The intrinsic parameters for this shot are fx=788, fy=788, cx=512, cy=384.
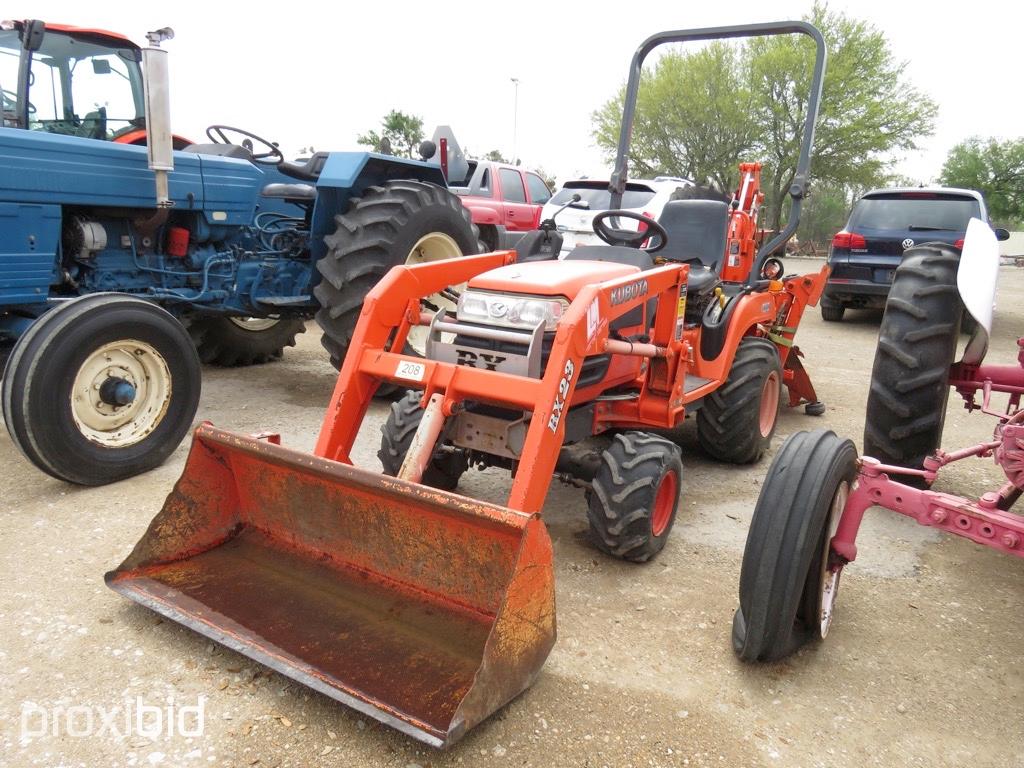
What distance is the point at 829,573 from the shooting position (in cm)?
264

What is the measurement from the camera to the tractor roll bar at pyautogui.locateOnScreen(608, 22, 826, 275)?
4.17m

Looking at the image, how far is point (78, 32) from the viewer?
5266 millimetres

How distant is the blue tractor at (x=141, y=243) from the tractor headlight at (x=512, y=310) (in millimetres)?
1812

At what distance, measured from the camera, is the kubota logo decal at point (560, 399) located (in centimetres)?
280

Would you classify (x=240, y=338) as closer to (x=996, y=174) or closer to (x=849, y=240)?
(x=849, y=240)

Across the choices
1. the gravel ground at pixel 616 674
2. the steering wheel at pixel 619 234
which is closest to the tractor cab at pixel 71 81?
the gravel ground at pixel 616 674

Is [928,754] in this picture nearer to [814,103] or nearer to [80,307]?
[814,103]

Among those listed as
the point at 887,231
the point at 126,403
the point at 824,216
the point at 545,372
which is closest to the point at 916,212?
the point at 887,231

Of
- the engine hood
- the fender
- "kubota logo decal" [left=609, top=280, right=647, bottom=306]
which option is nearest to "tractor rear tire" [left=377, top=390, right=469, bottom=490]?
the engine hood

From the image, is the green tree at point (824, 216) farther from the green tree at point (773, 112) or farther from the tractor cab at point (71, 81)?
the tractor cab at point (71, 81)

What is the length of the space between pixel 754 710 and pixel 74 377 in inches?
129

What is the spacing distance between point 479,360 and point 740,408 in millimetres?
1794

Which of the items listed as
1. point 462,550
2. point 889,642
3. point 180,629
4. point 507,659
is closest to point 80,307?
point 180,629

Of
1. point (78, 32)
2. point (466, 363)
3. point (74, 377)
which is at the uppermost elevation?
point (78, 32)
